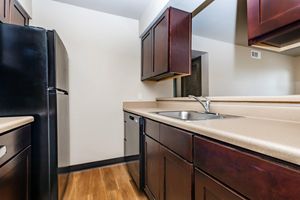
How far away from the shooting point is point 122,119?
257 cm

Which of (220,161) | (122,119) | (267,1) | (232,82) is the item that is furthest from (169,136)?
(122,119)

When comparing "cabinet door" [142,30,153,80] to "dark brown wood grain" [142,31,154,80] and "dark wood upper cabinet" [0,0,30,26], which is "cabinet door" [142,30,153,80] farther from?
"dark wood upper cabinet" [0,0,30,26]

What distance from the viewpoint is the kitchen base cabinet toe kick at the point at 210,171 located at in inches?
19.8

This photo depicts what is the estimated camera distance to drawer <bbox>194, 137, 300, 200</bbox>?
475 mm

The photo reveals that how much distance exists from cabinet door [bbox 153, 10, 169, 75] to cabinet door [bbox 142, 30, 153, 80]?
14 centimetres

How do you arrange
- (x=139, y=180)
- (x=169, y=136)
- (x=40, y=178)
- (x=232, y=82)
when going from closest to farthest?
1. (x=169, y=136)
2. (x=40, y=178)
3. (x=139, y=180)
4. (x=232, y=82)

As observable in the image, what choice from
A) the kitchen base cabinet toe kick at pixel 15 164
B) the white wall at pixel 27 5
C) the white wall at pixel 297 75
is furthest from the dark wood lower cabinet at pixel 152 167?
the white wall at pixel 27 5

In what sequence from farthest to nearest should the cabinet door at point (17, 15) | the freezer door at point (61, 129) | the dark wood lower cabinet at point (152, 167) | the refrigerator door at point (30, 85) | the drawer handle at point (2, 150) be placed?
the cabinet door at point (17, 15), the freezer door at point (61, 129), the dark wood lower cabinet at point (152, 167), the refrigerator door at point (30, 85), the drawer handle at point (2, 150)

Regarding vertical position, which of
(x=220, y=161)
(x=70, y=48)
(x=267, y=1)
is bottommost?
(x=220, y=161)

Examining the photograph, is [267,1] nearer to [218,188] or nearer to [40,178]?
[218,188]

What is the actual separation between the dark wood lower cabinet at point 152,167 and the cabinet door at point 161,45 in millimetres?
846

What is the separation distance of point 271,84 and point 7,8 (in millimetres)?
2409

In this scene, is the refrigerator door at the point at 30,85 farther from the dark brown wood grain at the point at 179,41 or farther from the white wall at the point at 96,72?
the dark brown wood grain at the point at 179,41

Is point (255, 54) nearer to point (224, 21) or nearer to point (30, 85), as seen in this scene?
point (224, 21)
